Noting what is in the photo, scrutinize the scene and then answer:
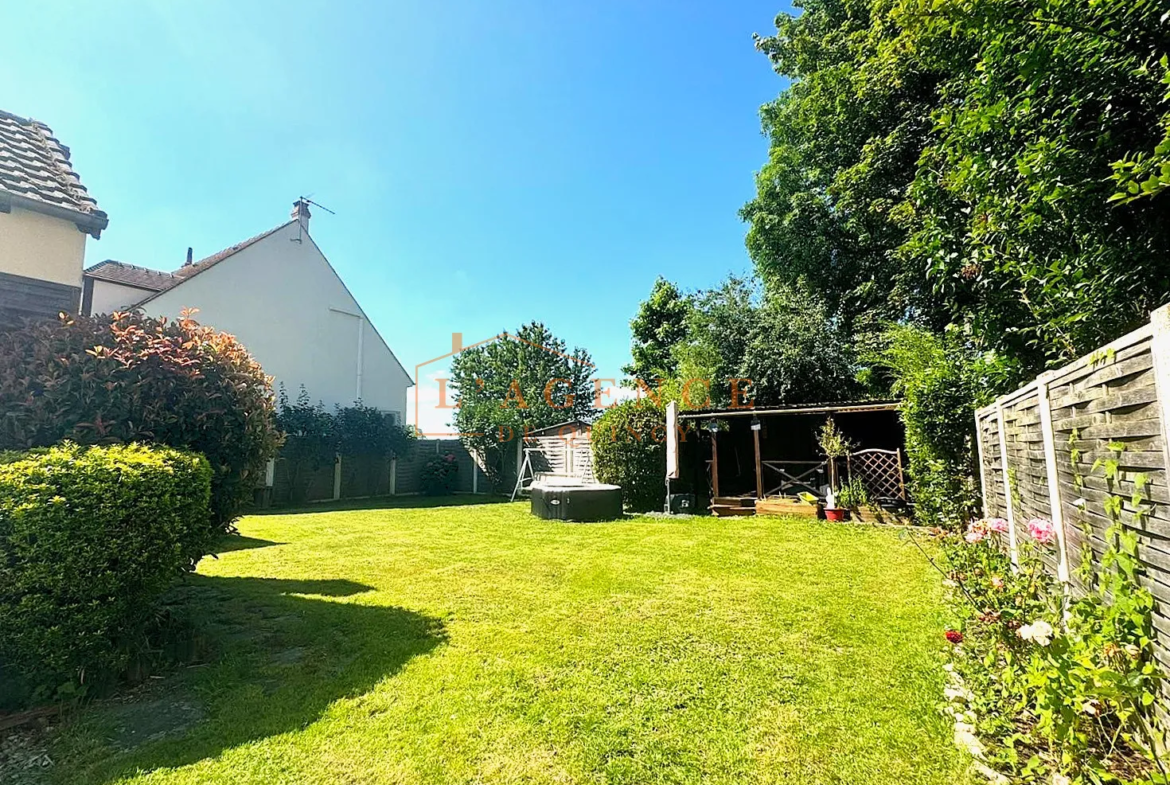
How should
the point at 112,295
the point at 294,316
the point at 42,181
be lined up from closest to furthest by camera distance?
the point at 42,181, the point at 112,295, the point at 294,316

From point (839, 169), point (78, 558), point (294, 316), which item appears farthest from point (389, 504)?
point (839, 169)

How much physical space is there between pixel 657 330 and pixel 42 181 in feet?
71.4

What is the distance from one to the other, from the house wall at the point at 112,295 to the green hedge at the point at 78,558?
13.7m

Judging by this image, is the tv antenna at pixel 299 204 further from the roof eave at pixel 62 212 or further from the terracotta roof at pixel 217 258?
the roof eave at pixel 62 212

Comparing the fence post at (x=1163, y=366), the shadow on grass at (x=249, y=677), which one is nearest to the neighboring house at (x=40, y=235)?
the shadow on grass at (x=249, y=677)

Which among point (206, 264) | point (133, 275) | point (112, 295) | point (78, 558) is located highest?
point (206, 264)

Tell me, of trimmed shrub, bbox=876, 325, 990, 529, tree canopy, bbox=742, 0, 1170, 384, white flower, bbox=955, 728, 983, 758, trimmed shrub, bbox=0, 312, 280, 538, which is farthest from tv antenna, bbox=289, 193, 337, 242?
white flower, bbox=955, 728, 983, 758

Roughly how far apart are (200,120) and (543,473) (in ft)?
38.8

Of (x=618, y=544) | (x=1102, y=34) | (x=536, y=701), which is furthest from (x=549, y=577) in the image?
(x=1102, y=34)

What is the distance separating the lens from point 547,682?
3.18 metres

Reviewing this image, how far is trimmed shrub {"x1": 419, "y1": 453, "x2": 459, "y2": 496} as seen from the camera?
58.7 feet

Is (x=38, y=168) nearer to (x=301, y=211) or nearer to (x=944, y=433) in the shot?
(x=944, y=433)

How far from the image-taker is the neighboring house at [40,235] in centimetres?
426

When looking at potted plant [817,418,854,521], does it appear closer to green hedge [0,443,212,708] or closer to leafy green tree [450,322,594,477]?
A: green hedge [0,443,212,708]
